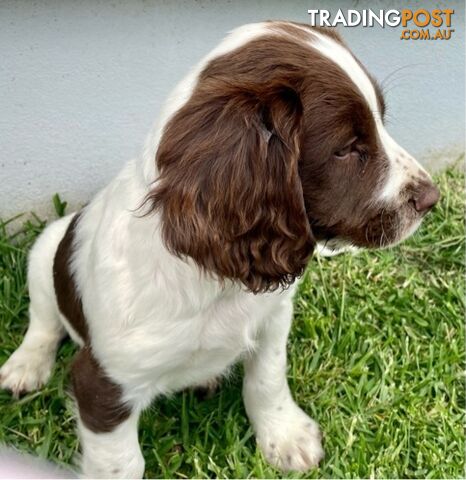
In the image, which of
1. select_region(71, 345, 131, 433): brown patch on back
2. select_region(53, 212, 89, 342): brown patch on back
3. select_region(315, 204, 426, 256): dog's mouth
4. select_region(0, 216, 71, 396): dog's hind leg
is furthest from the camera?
select_region(0, 216, 71, 396): dog's hind leg

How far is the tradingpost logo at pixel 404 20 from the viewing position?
467 centimetres

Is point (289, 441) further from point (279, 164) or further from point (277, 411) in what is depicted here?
point (279, 164)

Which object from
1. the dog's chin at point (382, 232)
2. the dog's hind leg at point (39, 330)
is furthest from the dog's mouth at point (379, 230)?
the dog's hind leg at point (39, 330)

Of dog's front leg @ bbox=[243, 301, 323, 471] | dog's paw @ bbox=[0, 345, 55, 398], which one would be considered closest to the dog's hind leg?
dog's paw @ bbox=[0, 345, 55, 398]

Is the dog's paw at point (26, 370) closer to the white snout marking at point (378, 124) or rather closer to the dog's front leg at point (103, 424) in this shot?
the dog's front leg at point (103, 424)

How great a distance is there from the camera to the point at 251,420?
3.82m

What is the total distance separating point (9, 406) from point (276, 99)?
208 cm

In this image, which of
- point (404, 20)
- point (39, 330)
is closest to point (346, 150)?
point (39, 330)

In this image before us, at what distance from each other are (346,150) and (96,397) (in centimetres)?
133

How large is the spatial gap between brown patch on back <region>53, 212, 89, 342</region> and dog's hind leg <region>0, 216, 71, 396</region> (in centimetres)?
27

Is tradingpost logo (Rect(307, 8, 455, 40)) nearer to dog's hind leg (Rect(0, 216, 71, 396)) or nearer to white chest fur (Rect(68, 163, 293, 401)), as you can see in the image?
dog's hind leg (Rect(0, 216, 71, 396))

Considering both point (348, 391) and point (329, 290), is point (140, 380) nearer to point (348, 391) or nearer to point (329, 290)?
point (348, 391)

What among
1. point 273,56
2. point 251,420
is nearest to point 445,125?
point 251,420

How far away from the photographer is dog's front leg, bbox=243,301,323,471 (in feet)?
11.9
